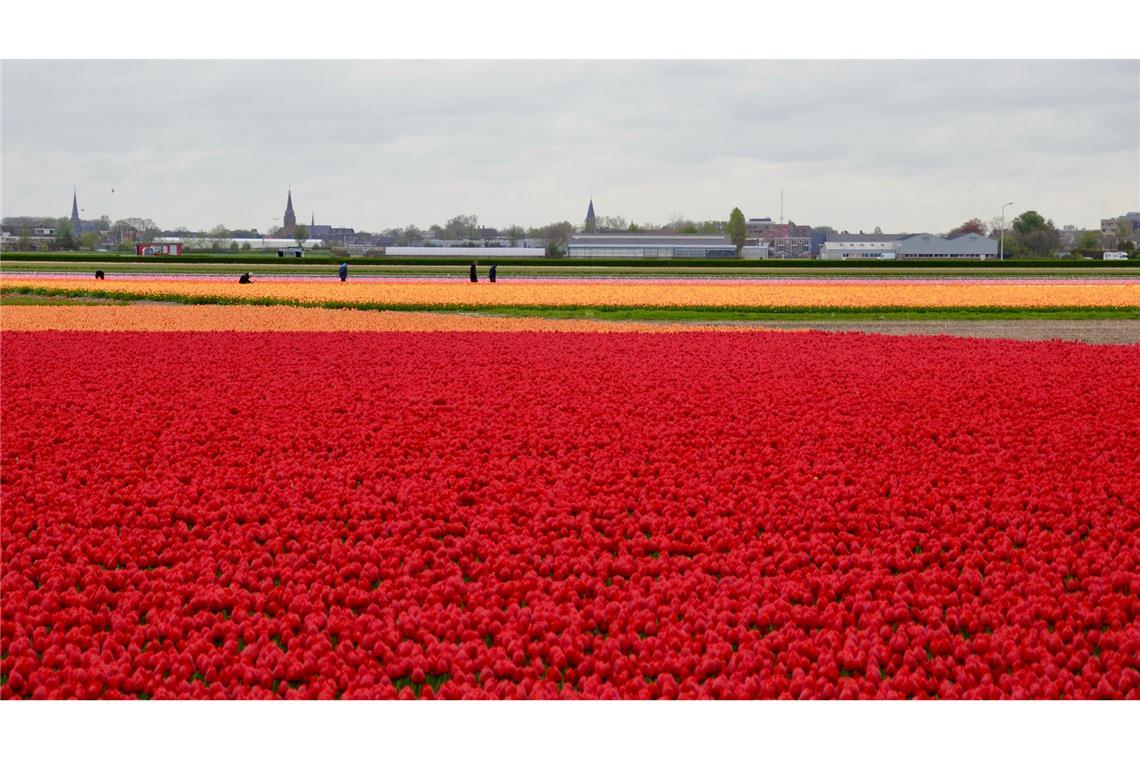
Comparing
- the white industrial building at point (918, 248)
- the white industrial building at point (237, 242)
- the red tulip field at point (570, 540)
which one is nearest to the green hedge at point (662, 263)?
the white industrial building at point (237, 242)

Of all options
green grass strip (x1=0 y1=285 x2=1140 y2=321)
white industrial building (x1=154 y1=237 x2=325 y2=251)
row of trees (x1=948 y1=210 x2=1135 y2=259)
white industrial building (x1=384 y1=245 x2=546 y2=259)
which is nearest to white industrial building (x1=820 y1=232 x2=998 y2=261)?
row of trees (x1=948 y1=210 x2=1135 y2=259)

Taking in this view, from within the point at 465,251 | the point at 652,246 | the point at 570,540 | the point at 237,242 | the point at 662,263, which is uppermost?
the point at 237,242

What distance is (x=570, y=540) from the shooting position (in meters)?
7.86

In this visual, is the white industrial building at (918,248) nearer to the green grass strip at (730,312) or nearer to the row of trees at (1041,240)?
the row of trees at (1041,240)

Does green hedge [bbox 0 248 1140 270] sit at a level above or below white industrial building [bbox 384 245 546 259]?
below

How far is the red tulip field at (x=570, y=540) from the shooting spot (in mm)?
5828

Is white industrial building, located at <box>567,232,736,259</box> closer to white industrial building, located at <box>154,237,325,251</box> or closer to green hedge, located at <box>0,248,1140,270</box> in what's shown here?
white industrial building, located at <box>154,237,325,251</box>

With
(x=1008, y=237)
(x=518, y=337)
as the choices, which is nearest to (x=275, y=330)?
(x=518, y=337)

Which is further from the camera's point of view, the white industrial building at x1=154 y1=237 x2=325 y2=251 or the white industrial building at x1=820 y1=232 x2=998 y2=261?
the white industrial building at x1=820 y1=232 x2=998 y2=261

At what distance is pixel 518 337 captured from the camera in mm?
22906

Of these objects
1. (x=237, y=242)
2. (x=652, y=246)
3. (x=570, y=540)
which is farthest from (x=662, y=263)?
(x=570, y=540)

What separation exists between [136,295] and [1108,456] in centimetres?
3818

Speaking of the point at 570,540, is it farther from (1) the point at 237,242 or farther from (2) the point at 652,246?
(1) the point at 237,242

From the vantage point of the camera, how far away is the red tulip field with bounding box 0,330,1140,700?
229 inches
